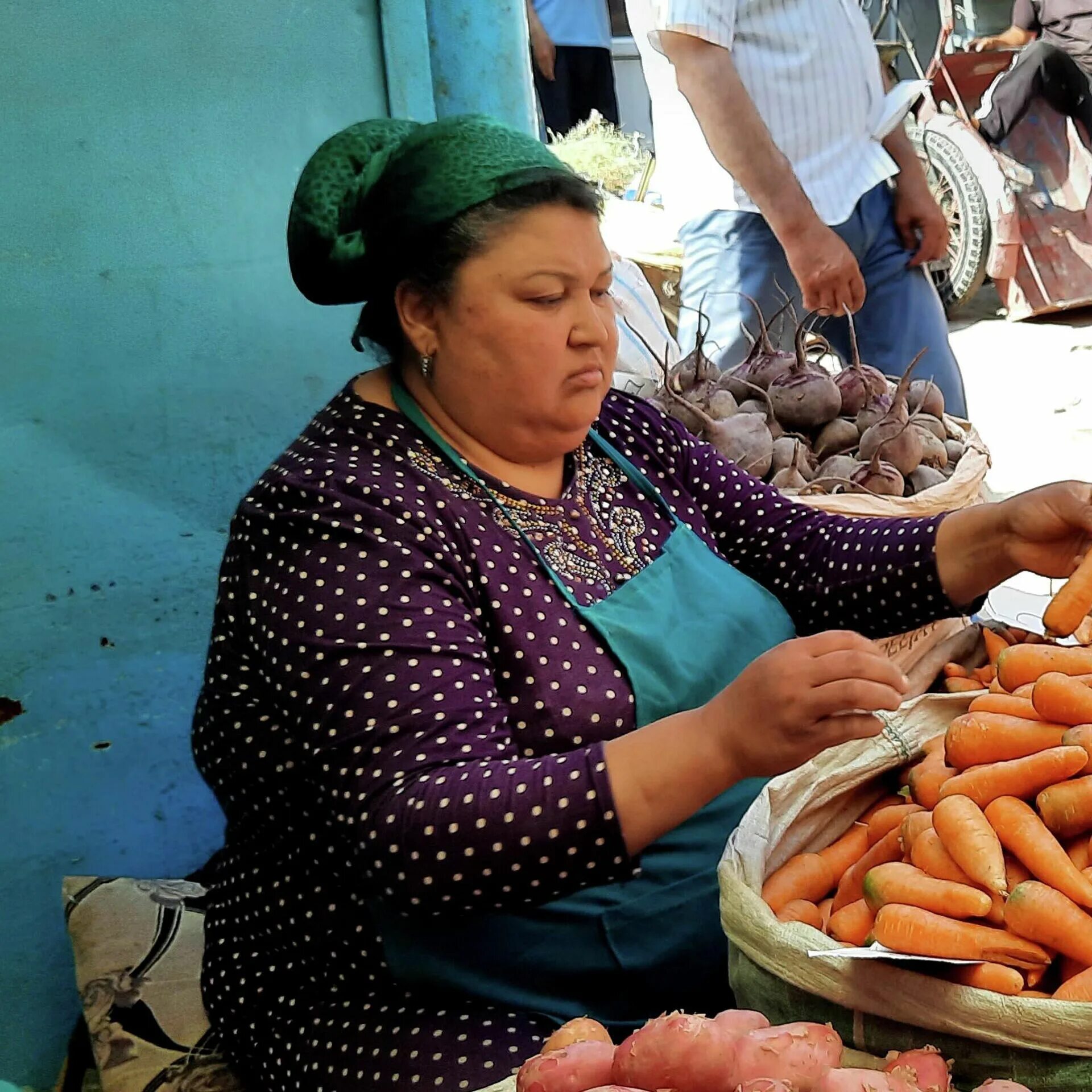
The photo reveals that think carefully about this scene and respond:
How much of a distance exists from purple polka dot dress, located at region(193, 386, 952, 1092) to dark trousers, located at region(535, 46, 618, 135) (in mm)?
5332

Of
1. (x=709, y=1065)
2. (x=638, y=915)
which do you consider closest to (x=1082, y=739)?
(x=638, y=915)

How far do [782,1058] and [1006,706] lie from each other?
2.27 ft

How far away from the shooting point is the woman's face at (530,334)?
4.95 feet

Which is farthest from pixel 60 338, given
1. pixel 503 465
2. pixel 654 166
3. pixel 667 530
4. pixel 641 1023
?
pixel 654 166

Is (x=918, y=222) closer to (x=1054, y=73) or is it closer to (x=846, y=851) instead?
(x=846, y=851)

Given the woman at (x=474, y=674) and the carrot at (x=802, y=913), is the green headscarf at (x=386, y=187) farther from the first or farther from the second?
the carrot at (x=802, y=913)

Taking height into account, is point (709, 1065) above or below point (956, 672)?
above

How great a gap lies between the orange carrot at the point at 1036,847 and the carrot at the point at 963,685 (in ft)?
1.32

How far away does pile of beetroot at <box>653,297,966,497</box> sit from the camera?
2510 millimetres

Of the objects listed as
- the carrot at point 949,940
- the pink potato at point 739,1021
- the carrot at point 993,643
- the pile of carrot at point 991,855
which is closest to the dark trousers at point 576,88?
the carrot at point 993,643

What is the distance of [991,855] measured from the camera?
1215mm

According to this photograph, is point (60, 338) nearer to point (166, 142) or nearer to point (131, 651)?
point (166, 142)

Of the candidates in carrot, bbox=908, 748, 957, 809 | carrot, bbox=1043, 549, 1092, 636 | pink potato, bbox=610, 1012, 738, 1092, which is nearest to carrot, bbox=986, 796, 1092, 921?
carrot, bbox=908, 748, 957, 809

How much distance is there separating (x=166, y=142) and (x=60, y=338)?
0.40 metres
